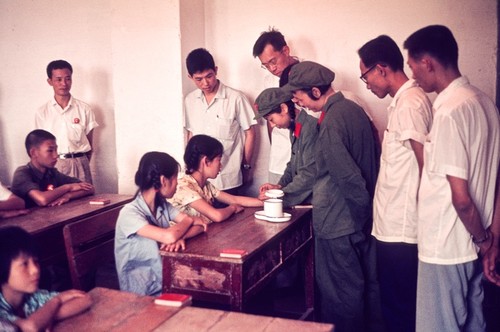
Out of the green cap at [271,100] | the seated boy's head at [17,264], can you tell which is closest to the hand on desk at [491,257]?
the green cap at [271,100]


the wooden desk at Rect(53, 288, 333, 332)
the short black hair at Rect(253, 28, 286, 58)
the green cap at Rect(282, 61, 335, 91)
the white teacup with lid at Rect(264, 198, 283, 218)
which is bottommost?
the wooden desk at Rect(53, 288, 333, 332)

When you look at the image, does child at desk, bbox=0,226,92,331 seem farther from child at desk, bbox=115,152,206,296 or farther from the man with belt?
the man with belt

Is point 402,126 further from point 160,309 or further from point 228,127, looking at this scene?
point 228,127

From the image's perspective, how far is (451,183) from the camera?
2.08 meters

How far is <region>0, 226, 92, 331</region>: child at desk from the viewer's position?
173 centimetres

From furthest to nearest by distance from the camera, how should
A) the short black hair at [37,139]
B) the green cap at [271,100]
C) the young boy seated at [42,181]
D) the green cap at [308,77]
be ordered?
the short black hair at [37,139] < the young boy seated at [42,181] < the green cap at [271,100] < the green cap at [308,77]

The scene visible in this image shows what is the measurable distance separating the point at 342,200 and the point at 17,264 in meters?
1.67

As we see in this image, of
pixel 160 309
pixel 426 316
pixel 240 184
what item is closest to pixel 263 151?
pixel 240 184

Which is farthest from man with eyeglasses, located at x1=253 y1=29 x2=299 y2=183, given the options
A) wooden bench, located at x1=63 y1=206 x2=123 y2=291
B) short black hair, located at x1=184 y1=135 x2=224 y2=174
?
wooden bench, located at x1=63 y1=206 x2=123 y2=291

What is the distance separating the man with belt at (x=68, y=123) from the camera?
15.7 ft

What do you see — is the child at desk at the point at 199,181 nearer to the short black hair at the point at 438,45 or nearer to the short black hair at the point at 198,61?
the short black hair at the point at 198,61

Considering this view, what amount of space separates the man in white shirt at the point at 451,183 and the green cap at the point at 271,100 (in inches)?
38.8

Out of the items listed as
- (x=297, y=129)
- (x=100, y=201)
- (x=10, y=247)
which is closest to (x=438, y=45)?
(x=297, y=129)

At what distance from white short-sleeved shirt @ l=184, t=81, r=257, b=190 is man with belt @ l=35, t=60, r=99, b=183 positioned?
1190 mm
